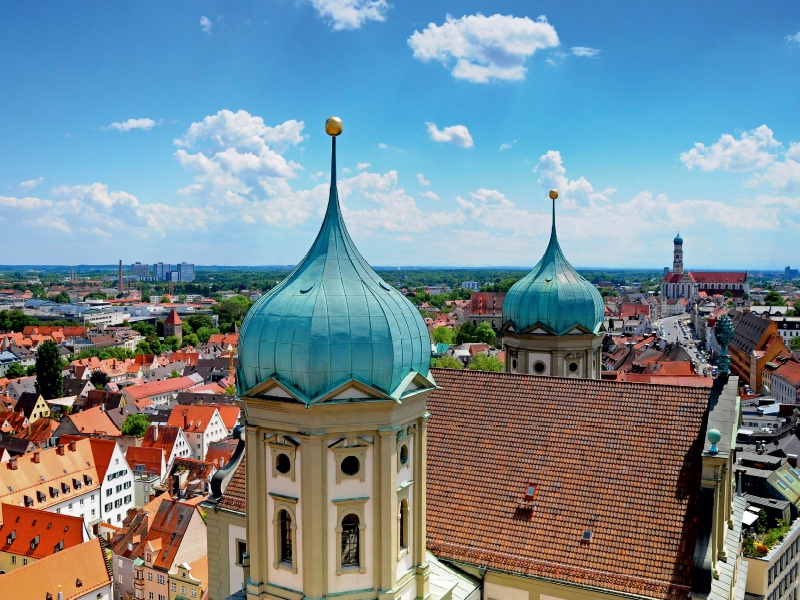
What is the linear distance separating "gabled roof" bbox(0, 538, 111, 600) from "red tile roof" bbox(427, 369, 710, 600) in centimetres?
3395

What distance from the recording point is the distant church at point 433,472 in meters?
15.2

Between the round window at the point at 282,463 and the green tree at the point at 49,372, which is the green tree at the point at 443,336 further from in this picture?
the round window at the point at 282,463

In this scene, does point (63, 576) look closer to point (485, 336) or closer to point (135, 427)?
point (135, 427)

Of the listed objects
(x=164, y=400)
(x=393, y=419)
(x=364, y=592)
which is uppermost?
(x=393, y=419)

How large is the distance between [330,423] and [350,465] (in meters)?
1.12

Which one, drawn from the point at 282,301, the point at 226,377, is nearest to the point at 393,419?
the point at 282,301

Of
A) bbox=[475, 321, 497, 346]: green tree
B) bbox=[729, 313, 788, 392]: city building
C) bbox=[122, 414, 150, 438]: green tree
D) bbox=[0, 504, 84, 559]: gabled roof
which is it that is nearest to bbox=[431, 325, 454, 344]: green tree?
bbox=[475, 321, 497, 346]: green tree

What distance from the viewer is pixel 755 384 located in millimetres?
114062

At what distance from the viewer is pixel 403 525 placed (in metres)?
16.6

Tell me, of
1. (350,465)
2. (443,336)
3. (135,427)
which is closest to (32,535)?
(135,427)

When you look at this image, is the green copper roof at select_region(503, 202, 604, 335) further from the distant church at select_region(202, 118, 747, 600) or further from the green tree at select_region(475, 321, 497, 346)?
the green tree at select_region(475, 321, 497, 346)

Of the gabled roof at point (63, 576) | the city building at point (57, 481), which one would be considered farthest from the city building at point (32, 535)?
the city building at point (57, 481)

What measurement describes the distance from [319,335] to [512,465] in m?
8.40

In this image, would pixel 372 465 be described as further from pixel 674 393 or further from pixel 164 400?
pixel 164 400
